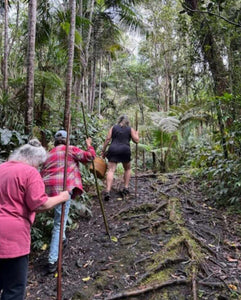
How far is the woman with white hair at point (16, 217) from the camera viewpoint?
2.03 m

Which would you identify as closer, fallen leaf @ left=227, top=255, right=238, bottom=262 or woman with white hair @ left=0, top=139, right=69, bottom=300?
woman with white hair @ left=0, top=139, right=69, bottom=300

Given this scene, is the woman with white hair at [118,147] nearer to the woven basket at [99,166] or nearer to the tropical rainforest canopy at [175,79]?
the woven basket at [99,166]

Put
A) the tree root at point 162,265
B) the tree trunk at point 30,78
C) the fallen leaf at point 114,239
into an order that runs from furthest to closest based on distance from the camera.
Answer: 1. the tree trunk at point 30,78
2. the fallen leaf at point 114,239
3. the tree root at point 162,265

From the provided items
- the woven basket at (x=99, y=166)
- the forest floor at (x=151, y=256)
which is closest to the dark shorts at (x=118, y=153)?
the woven basket at (x=99, y=166)

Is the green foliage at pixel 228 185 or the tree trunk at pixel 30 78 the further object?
the green foliage at pixel 228 185

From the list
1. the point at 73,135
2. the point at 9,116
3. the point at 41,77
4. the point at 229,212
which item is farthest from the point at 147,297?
the point at 41,77

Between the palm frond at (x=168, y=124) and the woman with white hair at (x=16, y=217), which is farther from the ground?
the palm frond at (x=168, y=124)

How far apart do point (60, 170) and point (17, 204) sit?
1388 mm

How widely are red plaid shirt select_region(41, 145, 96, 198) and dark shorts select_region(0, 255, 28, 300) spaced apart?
4.46 feet

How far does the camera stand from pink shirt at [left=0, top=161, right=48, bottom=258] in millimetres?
2021

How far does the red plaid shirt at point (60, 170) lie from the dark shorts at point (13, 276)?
1360 millimetres

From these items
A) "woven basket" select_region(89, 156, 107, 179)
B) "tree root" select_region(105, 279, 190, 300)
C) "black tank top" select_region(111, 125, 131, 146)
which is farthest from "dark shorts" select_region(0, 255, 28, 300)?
"black tank top" select_region(111, 125, 131, 146)

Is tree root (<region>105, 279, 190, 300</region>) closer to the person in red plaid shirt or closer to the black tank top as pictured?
the person in red plaid shirt

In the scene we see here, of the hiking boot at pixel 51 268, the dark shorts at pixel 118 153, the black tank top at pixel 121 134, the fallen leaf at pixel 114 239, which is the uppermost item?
the black tank top at pixel 121 134
